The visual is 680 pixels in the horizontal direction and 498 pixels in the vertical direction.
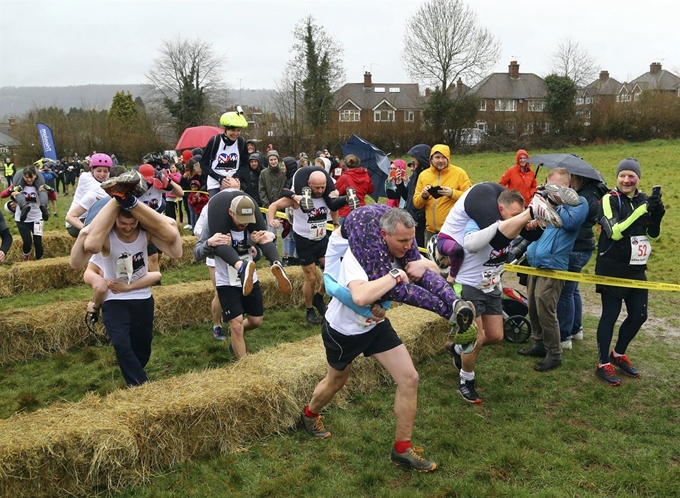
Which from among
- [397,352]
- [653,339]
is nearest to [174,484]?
[397,352]

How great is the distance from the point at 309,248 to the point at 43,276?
Answer: 217 inches

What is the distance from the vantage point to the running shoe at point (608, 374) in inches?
232

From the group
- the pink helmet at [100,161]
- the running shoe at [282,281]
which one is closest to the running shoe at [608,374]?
the running shoe at [282,281]

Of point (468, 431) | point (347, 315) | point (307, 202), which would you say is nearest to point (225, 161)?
point (307, 202)

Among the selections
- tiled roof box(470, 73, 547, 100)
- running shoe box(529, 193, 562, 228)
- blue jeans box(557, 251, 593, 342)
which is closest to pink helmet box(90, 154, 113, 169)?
running shoe box(529, 193, 562, 228)

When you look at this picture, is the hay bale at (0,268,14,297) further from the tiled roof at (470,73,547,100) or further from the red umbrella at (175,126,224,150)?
the tiled roof at (470,73,547,100)

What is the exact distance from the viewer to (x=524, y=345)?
723 centimetres

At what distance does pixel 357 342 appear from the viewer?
420cm

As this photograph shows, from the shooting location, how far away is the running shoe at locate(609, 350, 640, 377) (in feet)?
20.0

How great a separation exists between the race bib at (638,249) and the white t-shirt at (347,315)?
3142 mm

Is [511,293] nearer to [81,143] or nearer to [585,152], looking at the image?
[585,152]

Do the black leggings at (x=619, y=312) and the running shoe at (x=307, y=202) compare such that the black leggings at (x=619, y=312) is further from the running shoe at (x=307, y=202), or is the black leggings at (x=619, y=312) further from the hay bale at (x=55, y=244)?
the hay bale at (x=55, y=244)

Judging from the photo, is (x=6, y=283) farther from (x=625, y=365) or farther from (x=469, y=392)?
(x=625, y=365)

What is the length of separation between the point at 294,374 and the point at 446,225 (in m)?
2.03
